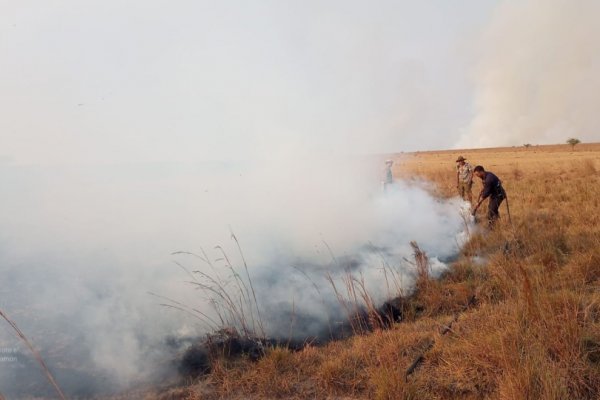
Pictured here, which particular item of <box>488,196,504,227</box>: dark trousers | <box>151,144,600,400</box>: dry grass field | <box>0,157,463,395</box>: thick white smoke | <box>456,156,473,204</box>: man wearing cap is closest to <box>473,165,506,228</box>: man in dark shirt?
<box>488,196,504,227</box>: dark trousers

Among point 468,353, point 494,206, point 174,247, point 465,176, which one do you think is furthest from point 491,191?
point 174,247

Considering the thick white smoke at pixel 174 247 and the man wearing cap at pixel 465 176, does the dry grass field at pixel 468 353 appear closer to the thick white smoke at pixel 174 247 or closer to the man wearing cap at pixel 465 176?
the thick white smoke at pixel 174 247

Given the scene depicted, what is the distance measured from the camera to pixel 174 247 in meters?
6.72

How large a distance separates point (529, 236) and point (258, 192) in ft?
20.0

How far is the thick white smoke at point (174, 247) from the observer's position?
14.1 feet

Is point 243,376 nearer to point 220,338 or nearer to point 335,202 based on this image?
point 220,338

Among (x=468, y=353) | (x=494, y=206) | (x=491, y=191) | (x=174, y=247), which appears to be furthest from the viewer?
(x=494, y=206)

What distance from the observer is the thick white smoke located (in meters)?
4.29

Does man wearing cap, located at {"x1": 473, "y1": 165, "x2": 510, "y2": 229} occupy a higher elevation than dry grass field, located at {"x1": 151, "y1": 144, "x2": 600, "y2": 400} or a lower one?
higher

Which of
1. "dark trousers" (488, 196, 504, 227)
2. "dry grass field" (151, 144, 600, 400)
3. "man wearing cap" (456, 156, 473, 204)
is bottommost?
"dry grass field" (151, 144, 600, 400)

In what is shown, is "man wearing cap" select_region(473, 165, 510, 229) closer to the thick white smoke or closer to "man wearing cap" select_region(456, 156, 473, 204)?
the thick white smoke

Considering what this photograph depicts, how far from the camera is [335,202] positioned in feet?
31.0

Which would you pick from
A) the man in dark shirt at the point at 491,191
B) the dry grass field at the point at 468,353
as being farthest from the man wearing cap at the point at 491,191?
the dry grass field at the point at 468,353

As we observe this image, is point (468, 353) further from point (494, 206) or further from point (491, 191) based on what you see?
point (494, 206)
